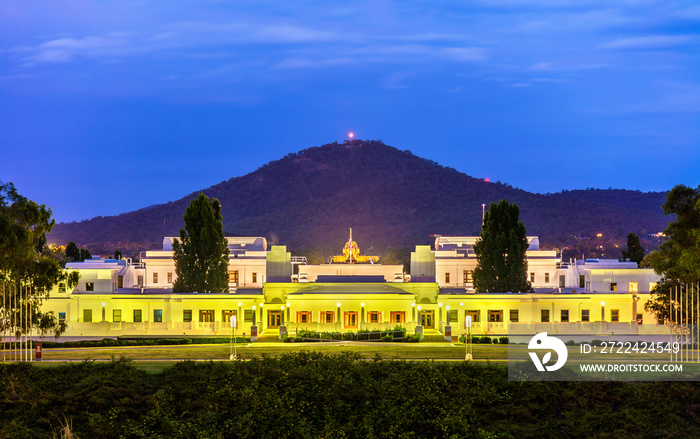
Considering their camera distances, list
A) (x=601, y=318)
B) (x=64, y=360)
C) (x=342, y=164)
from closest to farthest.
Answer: (x=64, y=360) < (x=601, y=318) < (x=342, y=164)

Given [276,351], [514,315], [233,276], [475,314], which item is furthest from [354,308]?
[233,276]

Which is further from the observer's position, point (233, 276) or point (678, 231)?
point (233, 276)

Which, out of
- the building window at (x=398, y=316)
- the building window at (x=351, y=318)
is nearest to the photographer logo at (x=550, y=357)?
the building window at (x=398, y=316)

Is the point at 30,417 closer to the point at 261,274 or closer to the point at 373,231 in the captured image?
the point at 261,274

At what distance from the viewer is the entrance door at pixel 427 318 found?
57.7m

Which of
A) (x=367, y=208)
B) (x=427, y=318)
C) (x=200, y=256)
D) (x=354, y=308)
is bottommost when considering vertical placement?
(x=427, y=318)

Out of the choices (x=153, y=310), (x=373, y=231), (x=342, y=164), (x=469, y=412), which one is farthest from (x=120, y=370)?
(x=342, y=164)

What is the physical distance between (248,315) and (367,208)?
107662 mm

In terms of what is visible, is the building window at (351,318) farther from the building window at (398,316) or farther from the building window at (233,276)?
the building window at (233,276)

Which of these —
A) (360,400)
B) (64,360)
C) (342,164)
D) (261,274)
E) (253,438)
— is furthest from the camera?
(342,164)

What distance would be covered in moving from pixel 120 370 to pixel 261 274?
41.5 m

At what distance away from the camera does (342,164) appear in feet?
602

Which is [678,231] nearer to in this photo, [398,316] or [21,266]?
[398,316]

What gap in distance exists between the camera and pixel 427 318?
57.8m
